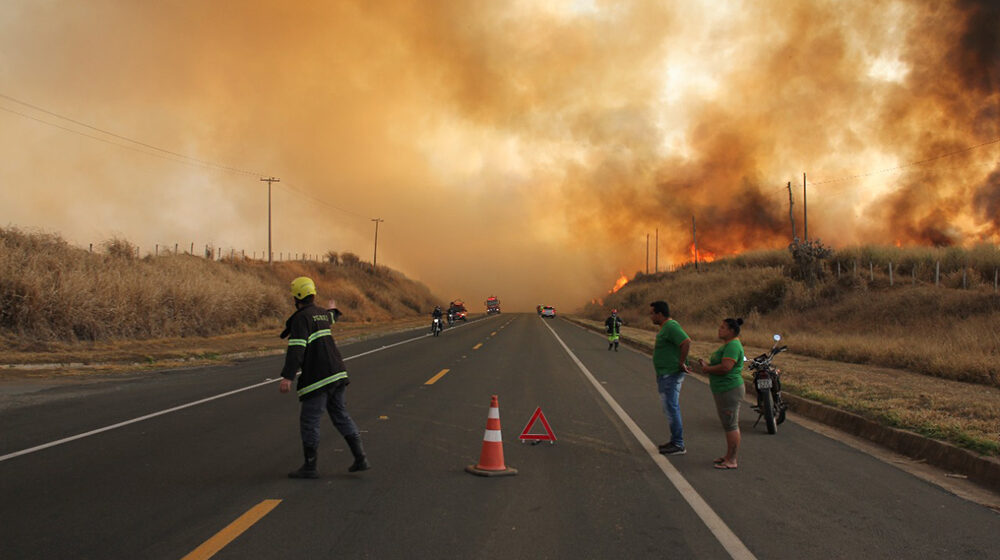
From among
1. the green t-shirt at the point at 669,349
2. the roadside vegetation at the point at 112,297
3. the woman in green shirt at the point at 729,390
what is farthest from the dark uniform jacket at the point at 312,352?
the roadside vegetation at the point at 112,297

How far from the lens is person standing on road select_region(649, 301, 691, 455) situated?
7.23 meters

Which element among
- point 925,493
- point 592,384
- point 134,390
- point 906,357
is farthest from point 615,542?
point 906,357

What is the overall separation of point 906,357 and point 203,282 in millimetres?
29979

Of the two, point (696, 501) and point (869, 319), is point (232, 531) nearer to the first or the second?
point (696, 501)

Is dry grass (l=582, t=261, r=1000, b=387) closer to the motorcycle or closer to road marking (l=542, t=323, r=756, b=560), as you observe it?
the motorcycle

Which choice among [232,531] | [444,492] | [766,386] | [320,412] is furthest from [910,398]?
[232,531]

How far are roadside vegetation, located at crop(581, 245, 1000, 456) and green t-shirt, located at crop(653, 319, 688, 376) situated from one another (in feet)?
11.1

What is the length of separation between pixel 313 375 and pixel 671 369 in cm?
393

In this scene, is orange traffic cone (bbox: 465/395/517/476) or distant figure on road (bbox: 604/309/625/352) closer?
orange traffic cone (bbox: 465/395/517/476)

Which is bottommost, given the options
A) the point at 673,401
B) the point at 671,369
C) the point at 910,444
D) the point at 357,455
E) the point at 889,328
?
the point at 910,444

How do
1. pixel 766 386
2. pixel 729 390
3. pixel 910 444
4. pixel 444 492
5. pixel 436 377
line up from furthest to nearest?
pixel 436 377 → pixel 766 386 → pixel 910 444 → pixel 729 390 → pixel 444 492

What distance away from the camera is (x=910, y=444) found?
25.9 ft

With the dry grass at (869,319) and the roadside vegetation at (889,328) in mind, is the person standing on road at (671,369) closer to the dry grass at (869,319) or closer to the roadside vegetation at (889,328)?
the roadside vegetation at (889,328)

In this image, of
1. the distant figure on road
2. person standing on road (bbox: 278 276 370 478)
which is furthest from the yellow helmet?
the distant figure on road
